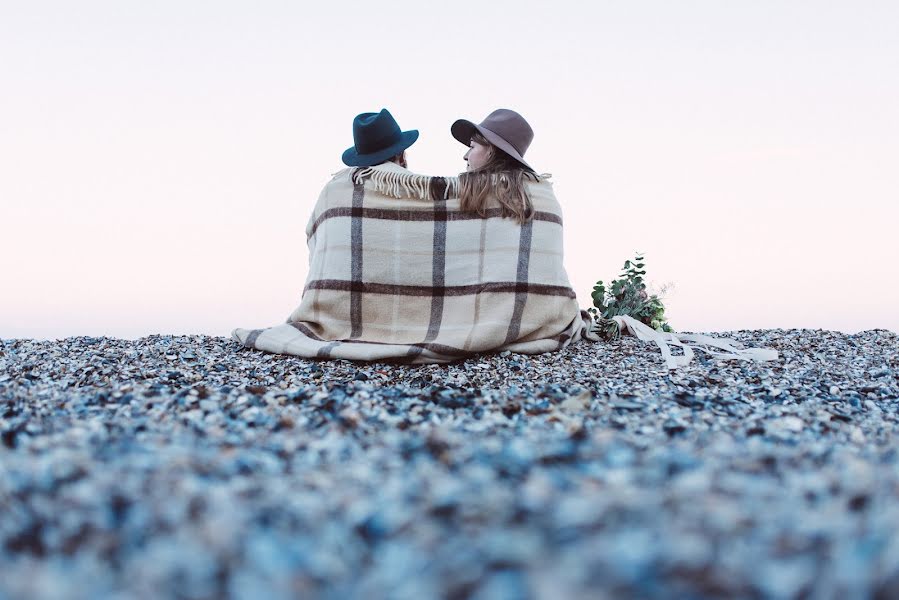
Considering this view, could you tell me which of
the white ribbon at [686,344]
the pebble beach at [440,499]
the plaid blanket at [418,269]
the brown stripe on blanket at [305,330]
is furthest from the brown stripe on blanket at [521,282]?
the pebble beach at [440,499]

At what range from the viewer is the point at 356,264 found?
591 cm

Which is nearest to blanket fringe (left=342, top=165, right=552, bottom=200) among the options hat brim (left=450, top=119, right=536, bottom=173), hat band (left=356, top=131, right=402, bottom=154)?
hat band (left=356, top=131, right=402, bottom=154)

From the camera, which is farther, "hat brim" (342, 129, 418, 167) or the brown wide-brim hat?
"hat brim" (342, 129, 418, 167)

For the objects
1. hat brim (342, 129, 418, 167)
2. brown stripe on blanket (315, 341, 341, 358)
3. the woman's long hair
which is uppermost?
hat brim (342, 129, 418, 167)

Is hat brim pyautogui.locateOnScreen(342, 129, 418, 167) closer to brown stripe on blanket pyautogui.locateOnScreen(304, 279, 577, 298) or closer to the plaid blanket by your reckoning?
the plaid blanket

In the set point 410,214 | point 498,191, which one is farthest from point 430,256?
point 498,191

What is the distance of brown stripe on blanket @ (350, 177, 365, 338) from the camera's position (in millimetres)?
5914

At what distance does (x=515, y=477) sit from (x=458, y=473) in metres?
0.18

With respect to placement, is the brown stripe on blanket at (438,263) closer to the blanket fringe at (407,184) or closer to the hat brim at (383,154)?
the blanket fringe at (407,184)

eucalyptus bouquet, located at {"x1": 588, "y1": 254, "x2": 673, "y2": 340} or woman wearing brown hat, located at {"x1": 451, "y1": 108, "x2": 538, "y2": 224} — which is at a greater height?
woman wearing brown hat, located at {"x1": 451, "y1": 108, "x2": 538, "y2": 224}

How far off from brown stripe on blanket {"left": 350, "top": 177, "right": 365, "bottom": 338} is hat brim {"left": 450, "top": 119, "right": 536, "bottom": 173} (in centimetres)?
98

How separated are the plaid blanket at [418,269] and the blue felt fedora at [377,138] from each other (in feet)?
0.44

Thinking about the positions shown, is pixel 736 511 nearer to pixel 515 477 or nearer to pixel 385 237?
pixel 515 477

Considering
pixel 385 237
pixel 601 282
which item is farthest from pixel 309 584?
pixel 601 282
